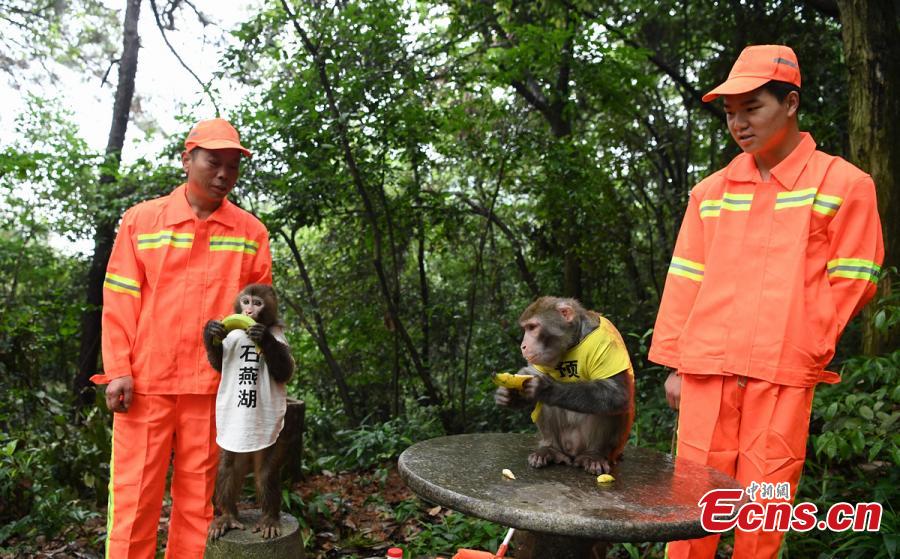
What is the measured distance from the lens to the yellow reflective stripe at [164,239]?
134 inches

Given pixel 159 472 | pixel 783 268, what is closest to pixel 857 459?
pixel 783 268

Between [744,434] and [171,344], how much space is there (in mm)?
2522

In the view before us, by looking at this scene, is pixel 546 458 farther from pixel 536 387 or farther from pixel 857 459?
pixel 857 459

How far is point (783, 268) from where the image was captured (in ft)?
8.94

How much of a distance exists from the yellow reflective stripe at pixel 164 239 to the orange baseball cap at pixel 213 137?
0.41 m

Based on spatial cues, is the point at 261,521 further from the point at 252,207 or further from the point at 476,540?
the point at 252,207

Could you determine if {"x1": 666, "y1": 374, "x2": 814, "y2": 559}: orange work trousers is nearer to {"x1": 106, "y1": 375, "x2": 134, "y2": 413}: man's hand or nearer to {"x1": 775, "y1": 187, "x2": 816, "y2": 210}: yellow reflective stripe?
{"x1": 775, "y1": 187, "x2": 816, "y2": 210}: yellow reflective stripe

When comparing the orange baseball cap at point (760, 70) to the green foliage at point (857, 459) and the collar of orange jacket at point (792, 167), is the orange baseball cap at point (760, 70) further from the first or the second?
the green foliage at point (857, 459)

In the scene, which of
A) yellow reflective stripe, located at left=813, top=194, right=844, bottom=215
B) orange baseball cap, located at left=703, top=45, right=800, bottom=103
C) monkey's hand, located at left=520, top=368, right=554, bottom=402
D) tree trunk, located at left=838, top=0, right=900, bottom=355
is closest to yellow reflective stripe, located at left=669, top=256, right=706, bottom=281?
yellow reflective stripe, located at left=813, top=194, right=844, bottom=215

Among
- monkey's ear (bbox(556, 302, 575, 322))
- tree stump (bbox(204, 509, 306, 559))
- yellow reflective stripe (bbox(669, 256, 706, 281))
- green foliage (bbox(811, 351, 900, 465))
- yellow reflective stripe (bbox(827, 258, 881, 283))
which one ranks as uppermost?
yellow reflective stripe (bbox(827, 258, 881, 283))

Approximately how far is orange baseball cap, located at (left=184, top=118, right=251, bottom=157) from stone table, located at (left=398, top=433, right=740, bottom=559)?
1.65 metres

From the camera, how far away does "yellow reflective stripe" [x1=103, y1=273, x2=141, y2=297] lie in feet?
11.1

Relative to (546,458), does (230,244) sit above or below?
above

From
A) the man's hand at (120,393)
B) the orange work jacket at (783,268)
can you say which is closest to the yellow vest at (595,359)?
the orange work jacket at (783,268)
